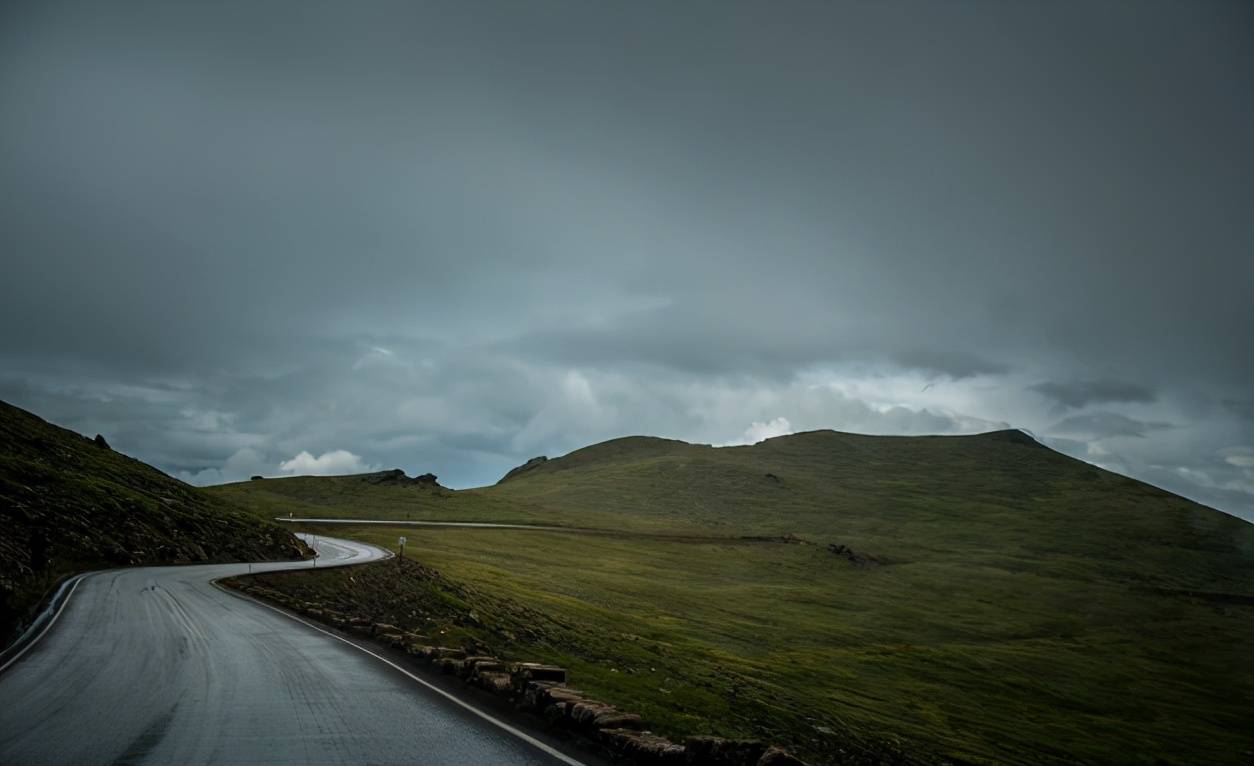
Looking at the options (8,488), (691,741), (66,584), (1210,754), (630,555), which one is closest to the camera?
(691,741)

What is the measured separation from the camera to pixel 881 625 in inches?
3059

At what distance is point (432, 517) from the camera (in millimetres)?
131875

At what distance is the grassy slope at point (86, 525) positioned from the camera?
35.1 m

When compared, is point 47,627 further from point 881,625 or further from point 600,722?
point 881,625

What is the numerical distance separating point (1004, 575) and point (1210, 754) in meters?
83.8

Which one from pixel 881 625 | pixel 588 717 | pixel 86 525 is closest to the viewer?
pixel 588 717

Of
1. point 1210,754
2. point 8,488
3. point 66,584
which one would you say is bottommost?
point 1210,754

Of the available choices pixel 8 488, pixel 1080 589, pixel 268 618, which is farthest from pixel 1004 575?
pixel 8 488

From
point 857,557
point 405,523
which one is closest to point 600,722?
point 405,523

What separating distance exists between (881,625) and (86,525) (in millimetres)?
76837

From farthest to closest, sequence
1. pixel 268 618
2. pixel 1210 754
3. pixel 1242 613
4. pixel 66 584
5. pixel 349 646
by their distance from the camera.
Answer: pixel 1242 613 < pixel 1210 754 < pixel 66 584 < pixel 268 618 < pixel 349 646

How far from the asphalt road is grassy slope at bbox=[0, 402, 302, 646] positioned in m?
5.01

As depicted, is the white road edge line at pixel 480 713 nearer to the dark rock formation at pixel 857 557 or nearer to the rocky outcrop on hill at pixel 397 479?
the dark rock formation at pixel 857 557

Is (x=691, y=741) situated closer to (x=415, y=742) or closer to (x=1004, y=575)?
(x=415, y=742)
